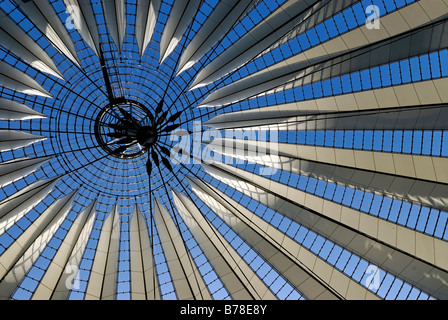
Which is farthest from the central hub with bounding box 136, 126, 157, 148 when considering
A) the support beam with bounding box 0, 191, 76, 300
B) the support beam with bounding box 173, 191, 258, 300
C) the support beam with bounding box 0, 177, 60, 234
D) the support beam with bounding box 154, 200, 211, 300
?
the support beam with bounding box 0, 191, 76, 300

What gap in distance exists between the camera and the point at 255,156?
2105 centimetres

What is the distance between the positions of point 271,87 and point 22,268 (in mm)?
15899

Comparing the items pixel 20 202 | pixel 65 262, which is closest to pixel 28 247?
pixel 65 262

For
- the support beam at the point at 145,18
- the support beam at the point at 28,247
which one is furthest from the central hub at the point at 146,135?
the support beam at the point at 28,247

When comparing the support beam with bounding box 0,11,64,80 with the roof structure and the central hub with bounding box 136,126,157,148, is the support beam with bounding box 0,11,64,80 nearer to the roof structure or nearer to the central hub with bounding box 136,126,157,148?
the roof structure

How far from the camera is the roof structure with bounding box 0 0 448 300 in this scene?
51.8ft

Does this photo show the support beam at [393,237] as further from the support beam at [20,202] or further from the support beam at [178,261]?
the support beam at [20,202]

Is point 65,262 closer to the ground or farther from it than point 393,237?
farther from it

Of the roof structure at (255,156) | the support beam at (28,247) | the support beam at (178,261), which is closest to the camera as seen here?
the roof structure at (255,156)

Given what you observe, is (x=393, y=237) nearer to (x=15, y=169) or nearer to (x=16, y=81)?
(x=15, y=169)

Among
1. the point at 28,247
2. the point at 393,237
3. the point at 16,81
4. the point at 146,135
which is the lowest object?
the point at 393,237

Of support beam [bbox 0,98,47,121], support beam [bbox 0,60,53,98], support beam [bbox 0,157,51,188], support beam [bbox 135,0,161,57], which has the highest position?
support beam [bbox 135,0,161,57]

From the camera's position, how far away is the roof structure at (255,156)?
621 inches

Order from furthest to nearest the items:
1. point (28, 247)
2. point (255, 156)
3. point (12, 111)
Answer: point (255, 156)
point (28, 247)
point (12, 111)
